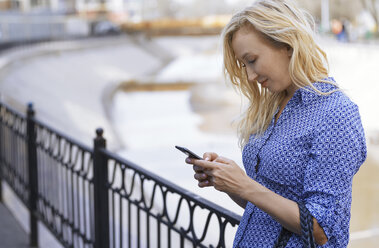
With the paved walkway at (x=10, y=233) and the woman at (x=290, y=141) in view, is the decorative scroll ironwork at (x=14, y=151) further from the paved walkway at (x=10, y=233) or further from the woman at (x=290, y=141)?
the woman at (x=290, y=141)

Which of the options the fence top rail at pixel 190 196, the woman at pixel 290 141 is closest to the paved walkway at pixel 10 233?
the fence top rail at pixel 190 196

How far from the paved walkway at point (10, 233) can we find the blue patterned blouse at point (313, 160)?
398 cm

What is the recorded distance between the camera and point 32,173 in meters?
5.49

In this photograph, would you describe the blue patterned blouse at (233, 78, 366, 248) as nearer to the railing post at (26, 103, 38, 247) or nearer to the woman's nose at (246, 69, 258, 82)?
the woman's nose at (246, 69, 258, 82)

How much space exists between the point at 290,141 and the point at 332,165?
0.17m

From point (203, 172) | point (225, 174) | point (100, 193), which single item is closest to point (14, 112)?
point (100, 193)

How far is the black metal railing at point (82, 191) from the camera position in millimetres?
2963

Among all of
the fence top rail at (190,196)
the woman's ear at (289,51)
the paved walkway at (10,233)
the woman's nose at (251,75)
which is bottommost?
the paved walkway at (10,233)

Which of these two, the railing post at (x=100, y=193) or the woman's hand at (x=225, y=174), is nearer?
the woman's hand at (x=225, y=174)

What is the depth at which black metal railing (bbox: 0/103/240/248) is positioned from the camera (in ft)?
9.72

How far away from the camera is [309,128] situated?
1812mm

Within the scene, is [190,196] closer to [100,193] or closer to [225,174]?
[225,174]

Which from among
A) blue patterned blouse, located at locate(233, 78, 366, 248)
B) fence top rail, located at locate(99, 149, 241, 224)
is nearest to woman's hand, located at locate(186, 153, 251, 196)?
blue patterned blouse, located at locate(233, 78, 366, 248)

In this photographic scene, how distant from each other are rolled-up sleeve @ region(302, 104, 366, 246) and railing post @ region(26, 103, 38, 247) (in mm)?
3983
